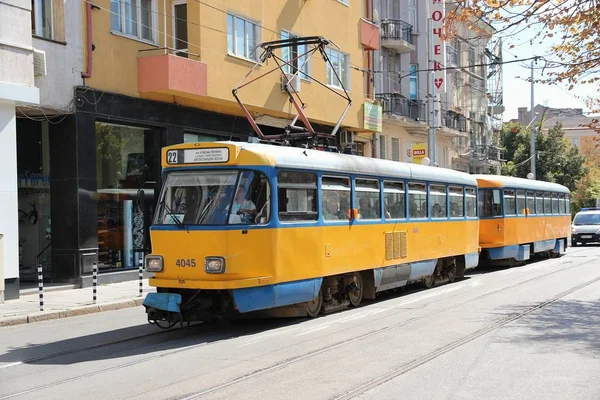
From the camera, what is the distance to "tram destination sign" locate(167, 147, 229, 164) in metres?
11.0

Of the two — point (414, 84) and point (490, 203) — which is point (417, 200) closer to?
point (490, 203)

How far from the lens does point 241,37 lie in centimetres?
2266

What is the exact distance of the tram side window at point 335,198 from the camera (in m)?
12.6

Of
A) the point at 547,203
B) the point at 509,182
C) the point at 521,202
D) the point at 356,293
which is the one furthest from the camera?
the point at 547,203

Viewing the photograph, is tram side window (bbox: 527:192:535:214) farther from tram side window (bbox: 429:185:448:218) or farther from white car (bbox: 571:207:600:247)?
white car (bbox: 571:207:600:247)

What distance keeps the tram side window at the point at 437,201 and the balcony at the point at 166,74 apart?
23.5ft

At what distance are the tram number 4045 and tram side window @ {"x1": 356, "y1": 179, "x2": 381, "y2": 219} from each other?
397cm

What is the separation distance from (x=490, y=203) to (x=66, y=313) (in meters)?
13.8

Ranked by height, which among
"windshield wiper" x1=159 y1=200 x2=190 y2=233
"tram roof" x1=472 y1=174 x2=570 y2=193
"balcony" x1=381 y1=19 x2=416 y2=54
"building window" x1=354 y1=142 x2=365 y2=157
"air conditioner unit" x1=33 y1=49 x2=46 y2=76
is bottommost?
"windshield wiper" x1=159 y1=200 x2=190 y2=233

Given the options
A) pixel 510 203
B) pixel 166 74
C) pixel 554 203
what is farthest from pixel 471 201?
pixel 554 203

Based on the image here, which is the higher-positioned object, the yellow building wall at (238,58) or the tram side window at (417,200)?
the yellow building wall at (238,58)

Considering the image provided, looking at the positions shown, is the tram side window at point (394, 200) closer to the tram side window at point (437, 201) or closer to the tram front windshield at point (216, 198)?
the tram side window at point (437, 201)

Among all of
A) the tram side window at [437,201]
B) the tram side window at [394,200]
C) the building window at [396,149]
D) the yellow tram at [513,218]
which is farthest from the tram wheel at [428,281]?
the building window at [396,149]

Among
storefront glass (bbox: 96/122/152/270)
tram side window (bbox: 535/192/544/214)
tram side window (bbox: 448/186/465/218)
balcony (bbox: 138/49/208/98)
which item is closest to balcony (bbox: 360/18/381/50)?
tram side window (bbox: 535/192/544/214)
